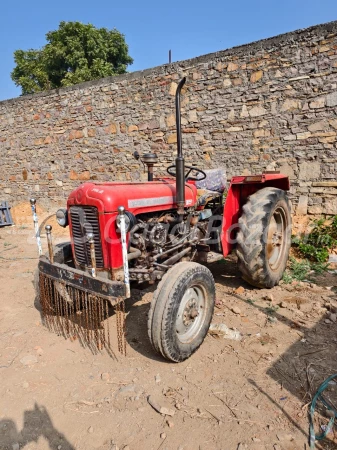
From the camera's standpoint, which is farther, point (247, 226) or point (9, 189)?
point (9, 189)

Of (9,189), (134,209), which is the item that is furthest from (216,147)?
(9,189)

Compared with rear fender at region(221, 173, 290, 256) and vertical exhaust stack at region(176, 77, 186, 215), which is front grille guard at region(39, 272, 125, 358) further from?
rear fender at region(221, 173, 290, 256)

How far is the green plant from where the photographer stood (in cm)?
459

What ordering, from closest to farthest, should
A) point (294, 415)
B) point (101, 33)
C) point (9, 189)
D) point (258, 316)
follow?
point (294, 415) → point (258, 316) → point (9, 189) → point (101, 33)

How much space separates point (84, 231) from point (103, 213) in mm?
298

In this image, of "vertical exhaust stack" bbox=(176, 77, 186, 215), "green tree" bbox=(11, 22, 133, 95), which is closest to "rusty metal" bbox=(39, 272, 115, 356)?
"vertical exhaust stack" bbox=(176, 77, 186, 215)

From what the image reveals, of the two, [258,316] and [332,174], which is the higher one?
[332,174]

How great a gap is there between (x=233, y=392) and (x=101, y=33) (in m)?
19.0

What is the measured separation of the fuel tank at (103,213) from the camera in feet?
8.05

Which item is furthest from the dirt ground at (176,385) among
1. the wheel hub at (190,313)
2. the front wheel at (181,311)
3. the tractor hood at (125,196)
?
the tractor hood at (125,196)

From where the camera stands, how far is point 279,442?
5.54 feet

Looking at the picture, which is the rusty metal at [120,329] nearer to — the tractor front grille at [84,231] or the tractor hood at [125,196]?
the tractor front grille at [84,231]

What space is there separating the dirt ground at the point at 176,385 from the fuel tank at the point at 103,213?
0.80 m

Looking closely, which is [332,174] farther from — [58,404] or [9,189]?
[9,189]
